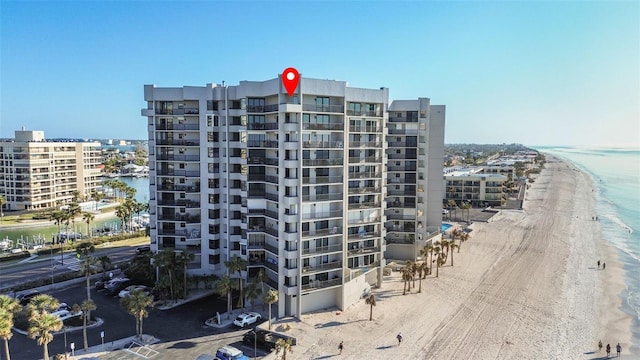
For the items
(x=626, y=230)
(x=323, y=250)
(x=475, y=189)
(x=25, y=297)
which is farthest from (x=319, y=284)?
(x=475, y=189)

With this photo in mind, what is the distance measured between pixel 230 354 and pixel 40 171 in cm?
10697

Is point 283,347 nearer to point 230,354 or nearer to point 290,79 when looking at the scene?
point 230,354

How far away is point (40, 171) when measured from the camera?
381ft

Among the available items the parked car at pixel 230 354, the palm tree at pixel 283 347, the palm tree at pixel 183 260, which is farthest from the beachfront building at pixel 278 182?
the parked car at pixel 230 354

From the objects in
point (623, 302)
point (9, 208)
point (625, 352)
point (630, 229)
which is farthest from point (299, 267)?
point (9, 208)

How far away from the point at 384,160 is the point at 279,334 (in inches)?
984

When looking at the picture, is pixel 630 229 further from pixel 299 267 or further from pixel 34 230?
pixel 34 230

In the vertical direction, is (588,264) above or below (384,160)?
below

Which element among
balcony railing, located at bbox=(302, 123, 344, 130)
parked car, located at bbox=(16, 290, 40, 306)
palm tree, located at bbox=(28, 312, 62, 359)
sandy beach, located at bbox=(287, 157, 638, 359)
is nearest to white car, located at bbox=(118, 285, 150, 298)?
parked car, located at bbox=(16, 290, 40, 306)

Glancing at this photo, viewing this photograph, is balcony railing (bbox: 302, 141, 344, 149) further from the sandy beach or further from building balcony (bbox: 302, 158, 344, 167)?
the sandy beach

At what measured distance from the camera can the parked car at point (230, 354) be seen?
3631 cm

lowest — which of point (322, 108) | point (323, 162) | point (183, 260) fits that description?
point (183, 260)

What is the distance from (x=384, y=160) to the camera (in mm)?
54125

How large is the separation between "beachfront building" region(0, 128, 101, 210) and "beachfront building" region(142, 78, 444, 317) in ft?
258
